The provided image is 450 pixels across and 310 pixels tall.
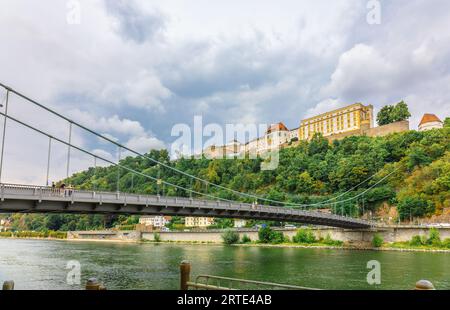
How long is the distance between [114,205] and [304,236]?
3960 centimetres

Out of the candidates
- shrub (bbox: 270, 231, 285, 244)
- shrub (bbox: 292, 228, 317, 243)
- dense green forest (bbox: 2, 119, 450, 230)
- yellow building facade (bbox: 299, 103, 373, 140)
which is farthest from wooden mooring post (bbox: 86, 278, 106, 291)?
yellow building facade (bbox: 299, 103, 373, 140)

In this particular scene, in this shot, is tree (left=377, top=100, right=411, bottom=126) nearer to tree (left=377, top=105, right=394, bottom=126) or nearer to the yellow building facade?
tree (left=377, top=105, right=394, bottom=126)

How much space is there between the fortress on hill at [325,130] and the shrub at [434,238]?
45290 mm

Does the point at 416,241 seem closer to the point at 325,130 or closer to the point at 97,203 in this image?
the point at 97,203

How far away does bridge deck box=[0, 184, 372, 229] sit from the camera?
21.0 meters

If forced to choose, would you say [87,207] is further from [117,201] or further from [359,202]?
[359,202]

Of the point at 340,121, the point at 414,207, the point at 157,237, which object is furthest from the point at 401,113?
the point at 157,237

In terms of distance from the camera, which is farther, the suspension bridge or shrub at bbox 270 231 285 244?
→ shrub at bbox 270 231 285 244

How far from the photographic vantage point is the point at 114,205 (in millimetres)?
26953

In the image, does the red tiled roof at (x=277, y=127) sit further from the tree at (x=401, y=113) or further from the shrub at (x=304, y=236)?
the shrub at (x=304, y=236)

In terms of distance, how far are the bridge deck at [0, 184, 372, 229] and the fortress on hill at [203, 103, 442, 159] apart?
168 ft

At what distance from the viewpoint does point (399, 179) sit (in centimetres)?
6844

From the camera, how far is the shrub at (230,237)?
7044 cm

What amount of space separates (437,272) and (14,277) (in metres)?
27.3
